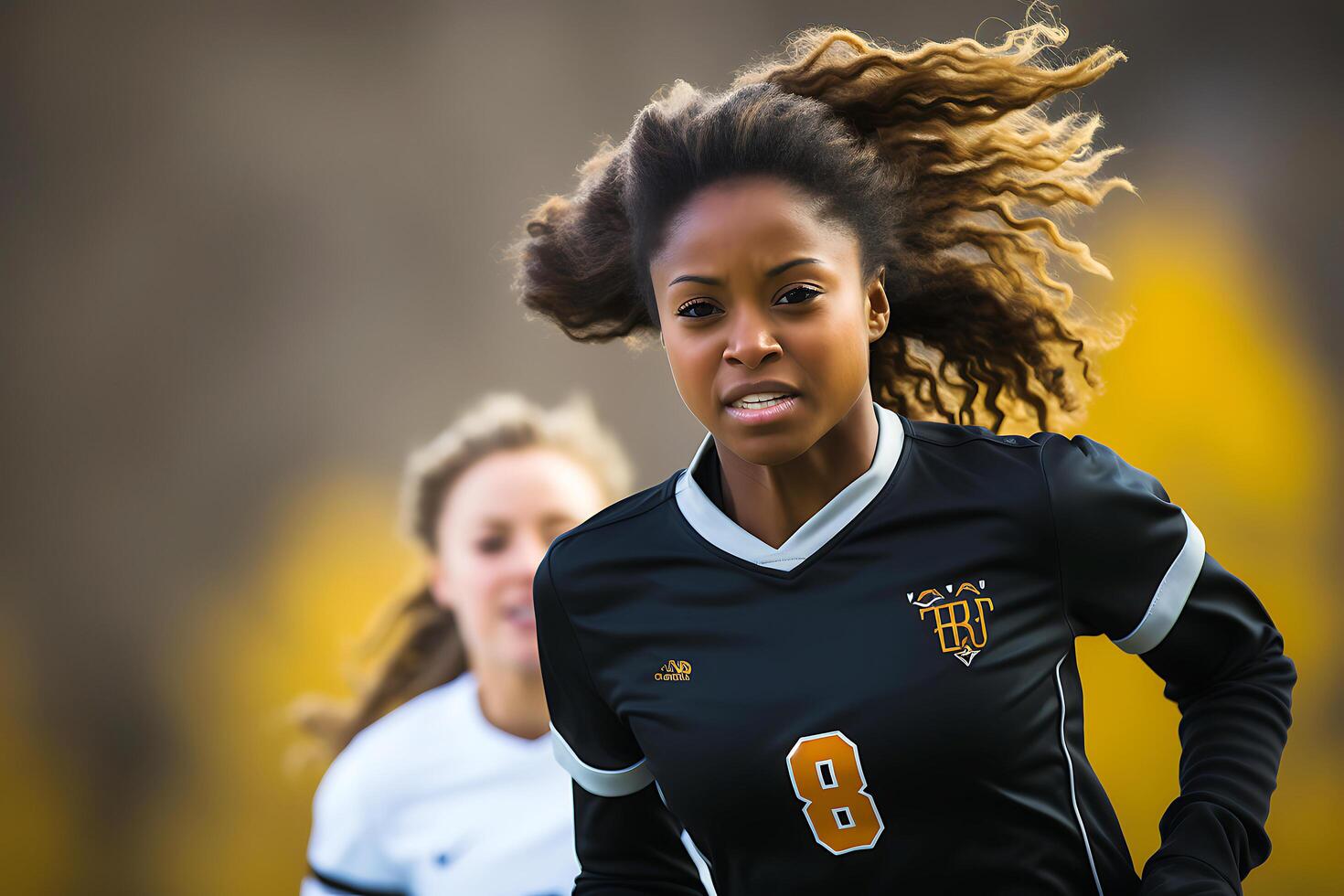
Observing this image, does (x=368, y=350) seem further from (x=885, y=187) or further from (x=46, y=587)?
(x=885, y=187)

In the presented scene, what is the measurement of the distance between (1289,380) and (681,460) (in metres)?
1.36

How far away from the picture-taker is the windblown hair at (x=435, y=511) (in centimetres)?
262

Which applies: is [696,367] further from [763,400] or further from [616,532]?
[616,532]

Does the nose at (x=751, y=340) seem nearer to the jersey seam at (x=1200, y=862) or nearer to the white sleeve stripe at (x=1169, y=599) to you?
the white sleeve stripe at (x=1169, y=599)

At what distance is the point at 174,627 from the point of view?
2604mm

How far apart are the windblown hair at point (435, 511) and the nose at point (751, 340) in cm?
168

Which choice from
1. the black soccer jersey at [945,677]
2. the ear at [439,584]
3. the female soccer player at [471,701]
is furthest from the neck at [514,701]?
the black soccer jersey at [945,677]

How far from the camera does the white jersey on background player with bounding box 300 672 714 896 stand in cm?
241

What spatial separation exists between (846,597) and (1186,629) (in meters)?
0.28

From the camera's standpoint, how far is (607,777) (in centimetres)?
114

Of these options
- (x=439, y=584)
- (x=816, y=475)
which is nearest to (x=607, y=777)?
(x=816, y=475)

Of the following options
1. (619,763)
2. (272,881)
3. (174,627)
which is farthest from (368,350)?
(619,763)

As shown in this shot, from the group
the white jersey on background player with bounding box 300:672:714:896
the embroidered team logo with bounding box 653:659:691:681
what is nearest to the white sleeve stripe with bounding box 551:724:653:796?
the embroidered team logo with bounding box 653:659:691:681

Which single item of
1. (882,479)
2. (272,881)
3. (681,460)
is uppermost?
(681,460)
